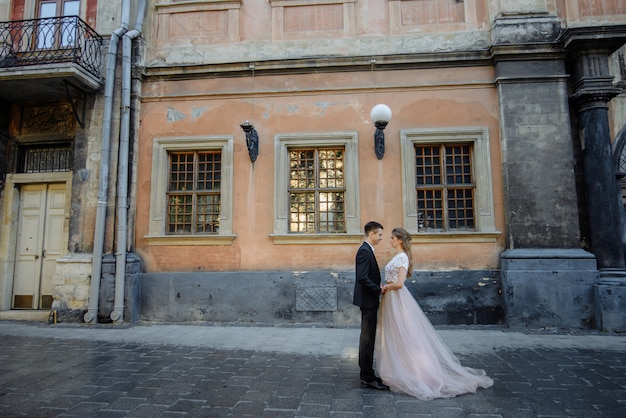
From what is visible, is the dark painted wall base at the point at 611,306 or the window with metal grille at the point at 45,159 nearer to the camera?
the dark painted wall base at the point at 611,306

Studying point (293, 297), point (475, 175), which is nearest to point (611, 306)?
point (475, 175)

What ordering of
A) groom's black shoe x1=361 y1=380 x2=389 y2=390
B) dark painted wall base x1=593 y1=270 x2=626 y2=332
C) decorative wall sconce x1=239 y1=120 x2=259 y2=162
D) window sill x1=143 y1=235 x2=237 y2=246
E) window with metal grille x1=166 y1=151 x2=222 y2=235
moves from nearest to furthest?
groom's black shoe x1=361 y1=380 x2=389 y2=390 < dark painted wall base x1=593 y1=270 x2=626 y2=332 < decorative wall sconce x1=239 y1=120 x2=259 y2=162 < window sill x1=143 y1=235 x2=237 y2=246 < window with metal grille x1=166 y1=151 x2=222 y2=235

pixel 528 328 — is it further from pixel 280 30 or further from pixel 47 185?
pixel 47 185

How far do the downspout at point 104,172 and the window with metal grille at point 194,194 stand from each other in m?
1.32

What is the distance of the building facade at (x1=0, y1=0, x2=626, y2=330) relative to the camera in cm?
748

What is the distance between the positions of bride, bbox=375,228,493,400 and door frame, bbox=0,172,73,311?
26.1 feet

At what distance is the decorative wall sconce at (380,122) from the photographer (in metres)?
7.35

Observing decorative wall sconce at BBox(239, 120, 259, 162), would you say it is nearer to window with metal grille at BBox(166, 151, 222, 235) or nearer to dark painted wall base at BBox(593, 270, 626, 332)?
window with metal grille at BBox(166, 151, 222, 235)

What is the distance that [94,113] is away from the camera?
336 inches

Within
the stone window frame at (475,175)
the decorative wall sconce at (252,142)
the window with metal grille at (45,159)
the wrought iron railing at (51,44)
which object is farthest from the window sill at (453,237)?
the window with metal grille at (45,159)

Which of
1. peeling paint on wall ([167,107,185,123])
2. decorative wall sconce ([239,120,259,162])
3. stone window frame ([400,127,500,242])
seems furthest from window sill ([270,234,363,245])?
peeling paint on wall ([167,107,185,123])

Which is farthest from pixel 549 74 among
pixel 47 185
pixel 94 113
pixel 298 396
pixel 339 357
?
pixel 47 185

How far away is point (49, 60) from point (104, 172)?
Result: 9.00 ft

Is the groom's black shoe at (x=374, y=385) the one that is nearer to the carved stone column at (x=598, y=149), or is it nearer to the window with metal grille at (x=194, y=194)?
the window with metal grille at (x=194, y=194)
